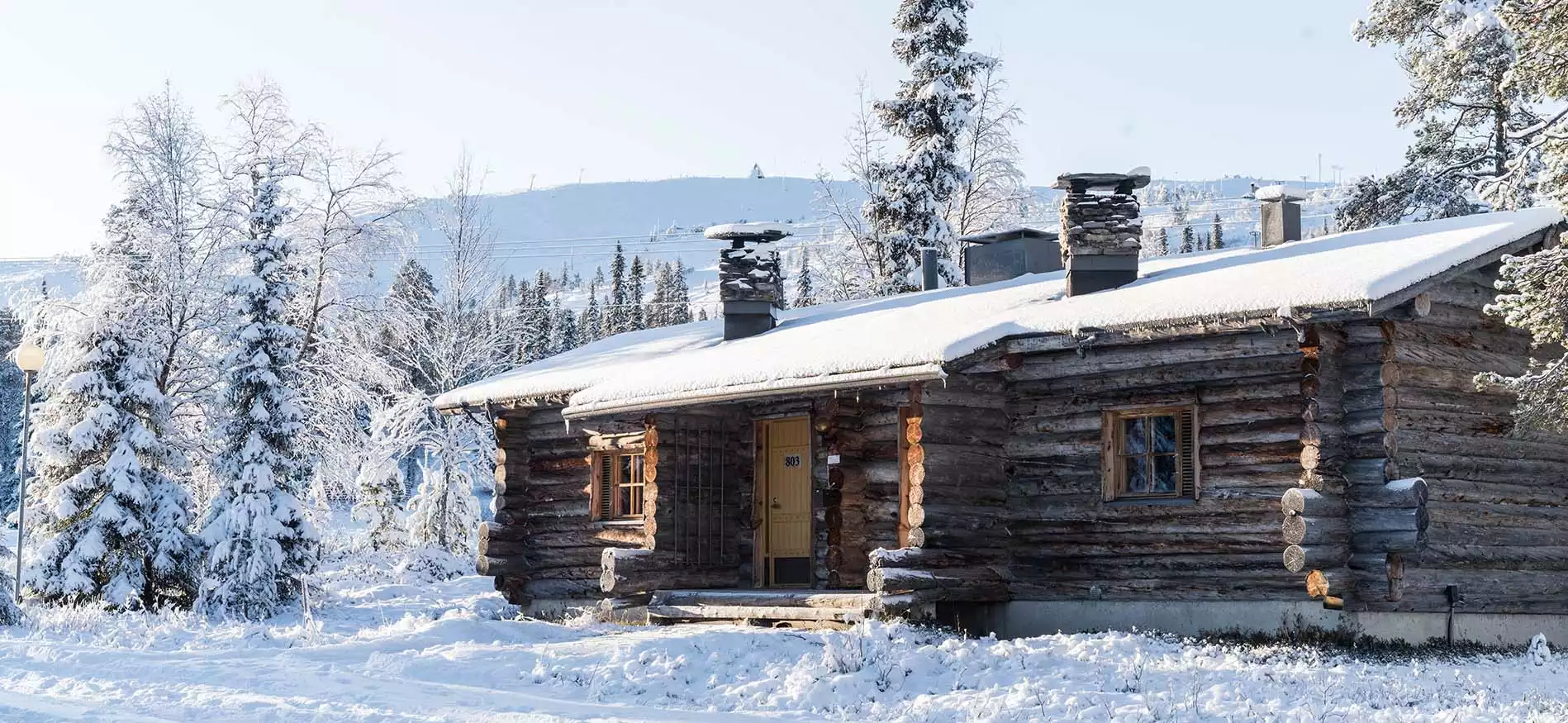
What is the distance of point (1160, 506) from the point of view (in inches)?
596

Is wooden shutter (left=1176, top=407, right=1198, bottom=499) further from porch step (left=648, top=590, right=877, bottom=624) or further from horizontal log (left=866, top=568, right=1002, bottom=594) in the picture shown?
porch step (left=648, top=590, right=877, bottom=624)

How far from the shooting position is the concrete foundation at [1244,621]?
13969 mm

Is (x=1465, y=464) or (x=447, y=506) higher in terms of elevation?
(x=1465, y=464)

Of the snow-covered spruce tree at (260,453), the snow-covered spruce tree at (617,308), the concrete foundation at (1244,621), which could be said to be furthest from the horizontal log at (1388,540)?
the snow-covered spruce tree at (617,308)

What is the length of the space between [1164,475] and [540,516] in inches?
385

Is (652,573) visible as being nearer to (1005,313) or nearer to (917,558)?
(917,558)

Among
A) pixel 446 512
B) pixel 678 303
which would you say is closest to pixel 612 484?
pixel 446 512

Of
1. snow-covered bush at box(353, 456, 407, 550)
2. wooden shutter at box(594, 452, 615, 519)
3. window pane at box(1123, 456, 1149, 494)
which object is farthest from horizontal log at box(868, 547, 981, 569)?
snow-covered bush at box(353, 456, 407, 550)

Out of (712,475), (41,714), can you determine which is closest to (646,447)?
(712,475)

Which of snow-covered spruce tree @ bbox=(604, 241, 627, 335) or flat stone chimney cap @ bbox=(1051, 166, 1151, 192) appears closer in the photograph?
flat stone chimney cap @ bbox=(1051, 166, 1151, 192)

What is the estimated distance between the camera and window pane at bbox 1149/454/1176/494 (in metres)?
15.3

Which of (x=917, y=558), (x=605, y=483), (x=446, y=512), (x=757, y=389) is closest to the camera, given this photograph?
(x=917, y=558)

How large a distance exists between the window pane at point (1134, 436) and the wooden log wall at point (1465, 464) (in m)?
2.17

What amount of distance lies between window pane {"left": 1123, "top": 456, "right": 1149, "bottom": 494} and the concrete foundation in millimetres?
1207
